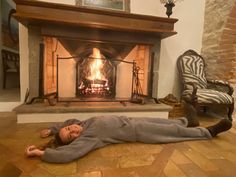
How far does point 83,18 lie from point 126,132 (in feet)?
3.94

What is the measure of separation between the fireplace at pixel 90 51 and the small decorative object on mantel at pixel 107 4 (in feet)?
1.37

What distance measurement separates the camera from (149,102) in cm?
237

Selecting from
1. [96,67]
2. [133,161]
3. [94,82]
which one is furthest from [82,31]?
[133,161]

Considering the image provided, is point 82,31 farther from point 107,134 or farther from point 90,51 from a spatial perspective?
point 107,134

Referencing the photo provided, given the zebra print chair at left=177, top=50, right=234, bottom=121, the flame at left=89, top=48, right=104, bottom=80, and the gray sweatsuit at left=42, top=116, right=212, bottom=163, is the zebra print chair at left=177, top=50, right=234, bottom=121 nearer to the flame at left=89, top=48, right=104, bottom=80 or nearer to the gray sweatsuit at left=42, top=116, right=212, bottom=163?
the gray sweatsuit at left=42, top=116, right=212, bottom=163

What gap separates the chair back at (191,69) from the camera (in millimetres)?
2584

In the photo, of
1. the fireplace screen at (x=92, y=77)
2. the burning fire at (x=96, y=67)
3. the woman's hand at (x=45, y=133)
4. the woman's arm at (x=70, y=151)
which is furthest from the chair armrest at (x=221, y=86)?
the woman's hand at (x=45, y=133)

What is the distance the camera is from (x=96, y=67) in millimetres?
2445

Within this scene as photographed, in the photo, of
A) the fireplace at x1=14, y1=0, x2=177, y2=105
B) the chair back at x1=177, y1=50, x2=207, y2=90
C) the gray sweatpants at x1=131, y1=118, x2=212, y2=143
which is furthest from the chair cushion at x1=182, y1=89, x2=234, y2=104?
the gray sweatpants at x1=131, y1=118, x2=212, y2=143

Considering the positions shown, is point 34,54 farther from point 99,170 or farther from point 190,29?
point 190,29

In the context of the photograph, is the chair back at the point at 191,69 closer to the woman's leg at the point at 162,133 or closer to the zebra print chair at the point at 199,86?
the zebra print chair at the point at 199,86

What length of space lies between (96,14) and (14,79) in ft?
9.98

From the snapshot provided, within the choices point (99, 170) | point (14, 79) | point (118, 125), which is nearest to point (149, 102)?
point (118, 125)

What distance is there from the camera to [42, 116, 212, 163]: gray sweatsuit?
1.34m
